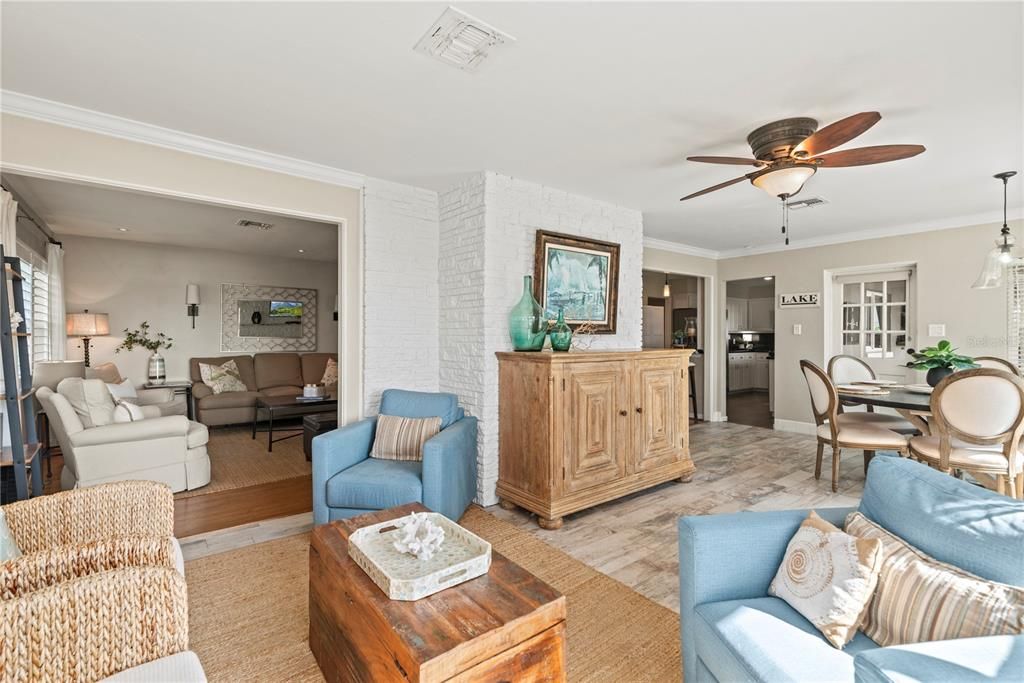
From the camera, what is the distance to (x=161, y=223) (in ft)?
16.4

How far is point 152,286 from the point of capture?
240 inches

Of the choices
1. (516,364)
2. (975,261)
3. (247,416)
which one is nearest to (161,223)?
(247,416)

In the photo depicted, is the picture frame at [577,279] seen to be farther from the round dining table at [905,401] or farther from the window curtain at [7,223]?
the window curtain at [7,223]

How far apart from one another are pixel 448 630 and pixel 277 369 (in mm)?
6112

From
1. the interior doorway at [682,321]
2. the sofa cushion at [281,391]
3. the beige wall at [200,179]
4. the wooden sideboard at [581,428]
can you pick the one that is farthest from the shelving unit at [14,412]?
the interior doorway at [682,321]

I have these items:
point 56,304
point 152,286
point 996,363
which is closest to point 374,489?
point 56,304

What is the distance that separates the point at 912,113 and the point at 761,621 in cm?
265

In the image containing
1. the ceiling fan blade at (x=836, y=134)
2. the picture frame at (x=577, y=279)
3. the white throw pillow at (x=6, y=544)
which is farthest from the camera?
the picture frame at (x=577, y=279)

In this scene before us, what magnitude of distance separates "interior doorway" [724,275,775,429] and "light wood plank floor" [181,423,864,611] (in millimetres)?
4367

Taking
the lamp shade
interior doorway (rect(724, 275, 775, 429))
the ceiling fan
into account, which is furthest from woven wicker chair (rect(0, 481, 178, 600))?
interior doorway (rect(724, 275, 775, 429))

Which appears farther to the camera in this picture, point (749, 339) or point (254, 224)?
point (749, 339)

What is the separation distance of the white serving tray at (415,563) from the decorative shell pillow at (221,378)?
522 centimetres

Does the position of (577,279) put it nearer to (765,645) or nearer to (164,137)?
(164,137)

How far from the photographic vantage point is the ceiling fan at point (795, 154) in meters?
2.31
